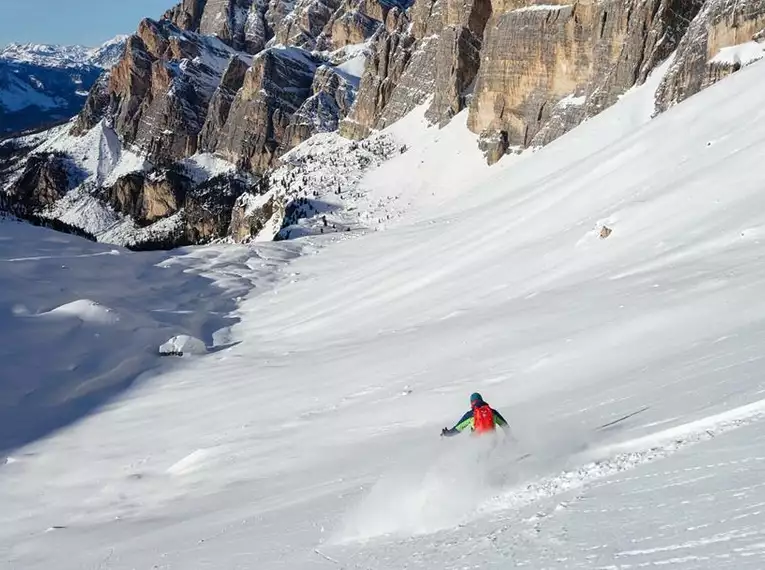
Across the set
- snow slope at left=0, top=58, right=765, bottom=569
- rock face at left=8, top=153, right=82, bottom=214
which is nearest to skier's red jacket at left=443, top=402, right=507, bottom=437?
snow slope at left=0, top=58, right=765, bottom=569

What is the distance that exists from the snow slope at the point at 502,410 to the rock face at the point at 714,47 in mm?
16371

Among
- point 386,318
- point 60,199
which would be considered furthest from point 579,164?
point 60,199

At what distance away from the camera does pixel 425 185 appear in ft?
303

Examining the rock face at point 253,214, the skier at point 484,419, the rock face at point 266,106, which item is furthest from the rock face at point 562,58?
the rock face at point 266,106

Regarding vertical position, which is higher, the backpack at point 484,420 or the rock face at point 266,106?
the rock face at point 266,106

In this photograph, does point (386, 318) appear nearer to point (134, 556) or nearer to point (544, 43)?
point (134, 556)

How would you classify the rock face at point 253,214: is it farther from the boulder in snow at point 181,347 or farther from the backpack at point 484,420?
the backpack at point 484,420

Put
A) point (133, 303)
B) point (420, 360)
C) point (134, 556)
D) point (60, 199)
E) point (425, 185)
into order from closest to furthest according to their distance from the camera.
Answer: point (134, 556) → point (420, 360) → point (133, 303) → point (425, 185) → point (60, 199)

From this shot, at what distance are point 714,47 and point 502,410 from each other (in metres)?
47.8

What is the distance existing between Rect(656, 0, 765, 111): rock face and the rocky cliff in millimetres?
104

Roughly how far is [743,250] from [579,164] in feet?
73.6

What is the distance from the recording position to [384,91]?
12394 cm

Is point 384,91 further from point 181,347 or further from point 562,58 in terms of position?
point 181,347

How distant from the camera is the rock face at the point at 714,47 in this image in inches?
1832
